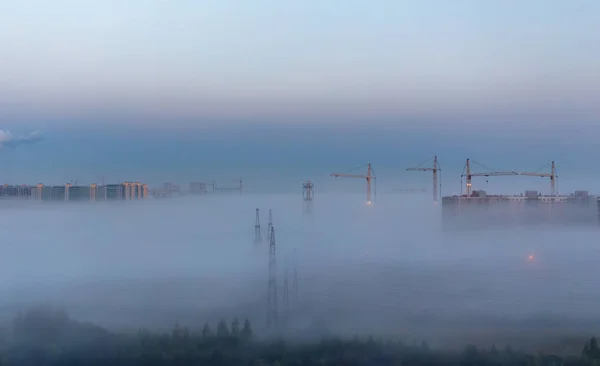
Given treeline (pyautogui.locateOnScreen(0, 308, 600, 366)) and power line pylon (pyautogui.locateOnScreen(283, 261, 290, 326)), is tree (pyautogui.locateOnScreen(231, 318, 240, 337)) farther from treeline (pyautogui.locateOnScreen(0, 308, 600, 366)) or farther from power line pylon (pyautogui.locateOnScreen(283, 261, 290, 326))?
power line pylon (pyautogui.locateOnScreen(283, 261, 290, 326))

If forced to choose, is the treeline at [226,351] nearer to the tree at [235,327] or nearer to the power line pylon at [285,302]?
the tree at [235,327]

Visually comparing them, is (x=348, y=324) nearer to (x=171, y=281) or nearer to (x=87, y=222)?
(x=171, y=281)

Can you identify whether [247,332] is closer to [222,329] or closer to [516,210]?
[222,329]

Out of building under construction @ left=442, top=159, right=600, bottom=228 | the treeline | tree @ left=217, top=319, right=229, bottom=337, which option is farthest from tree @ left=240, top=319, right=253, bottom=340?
building under construction @ left=442, top=159, right=600, bottom=228

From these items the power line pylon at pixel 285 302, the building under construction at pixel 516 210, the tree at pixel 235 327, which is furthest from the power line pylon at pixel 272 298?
the building under construction at pixel 516 210

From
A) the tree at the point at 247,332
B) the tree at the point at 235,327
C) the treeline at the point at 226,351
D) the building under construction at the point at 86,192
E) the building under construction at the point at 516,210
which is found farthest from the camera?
the building under construction at the point at 86,192

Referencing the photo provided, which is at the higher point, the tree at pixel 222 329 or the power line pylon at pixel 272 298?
the tree at pixel 222 329

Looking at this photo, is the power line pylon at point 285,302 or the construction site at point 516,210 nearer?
the power line pylon at point 285,302

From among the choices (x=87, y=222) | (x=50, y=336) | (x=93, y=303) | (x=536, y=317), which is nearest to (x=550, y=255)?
(x=536, y=317)
